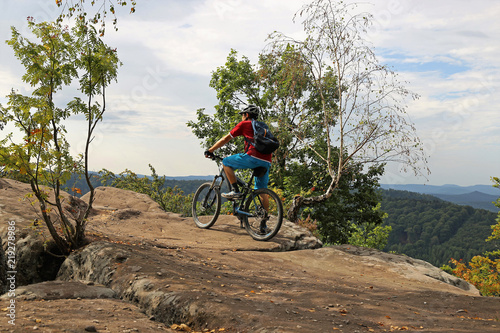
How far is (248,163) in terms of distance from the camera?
790cm

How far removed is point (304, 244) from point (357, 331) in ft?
16.0

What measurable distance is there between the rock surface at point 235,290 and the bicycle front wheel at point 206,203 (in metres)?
0.58

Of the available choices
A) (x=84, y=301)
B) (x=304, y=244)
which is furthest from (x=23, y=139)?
(x=304, y=244)

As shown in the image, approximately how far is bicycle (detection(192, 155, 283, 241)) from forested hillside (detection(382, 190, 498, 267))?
88134mm

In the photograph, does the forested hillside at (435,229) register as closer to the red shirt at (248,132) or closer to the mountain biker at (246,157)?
the mountain biker at (246,157)

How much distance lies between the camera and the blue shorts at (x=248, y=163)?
25.8ft

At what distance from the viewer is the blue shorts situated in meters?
7.87

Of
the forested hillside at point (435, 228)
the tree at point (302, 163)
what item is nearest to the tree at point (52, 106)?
the tree at point (302, 163)

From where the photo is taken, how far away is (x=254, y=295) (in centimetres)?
477

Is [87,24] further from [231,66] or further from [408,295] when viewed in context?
[231,66]

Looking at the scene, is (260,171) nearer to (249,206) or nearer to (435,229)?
(249,206)

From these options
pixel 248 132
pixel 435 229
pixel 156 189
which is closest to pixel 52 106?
Answer: pixel 248 132

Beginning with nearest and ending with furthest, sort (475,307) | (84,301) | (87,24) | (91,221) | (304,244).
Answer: (84,301) → (475,307) → (87,24) → (304,244) → (91,221)

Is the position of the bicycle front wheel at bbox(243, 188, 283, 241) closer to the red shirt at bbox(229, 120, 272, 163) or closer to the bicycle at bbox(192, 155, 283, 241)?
the bicycle at bbox(192, 155, 283, 241)
